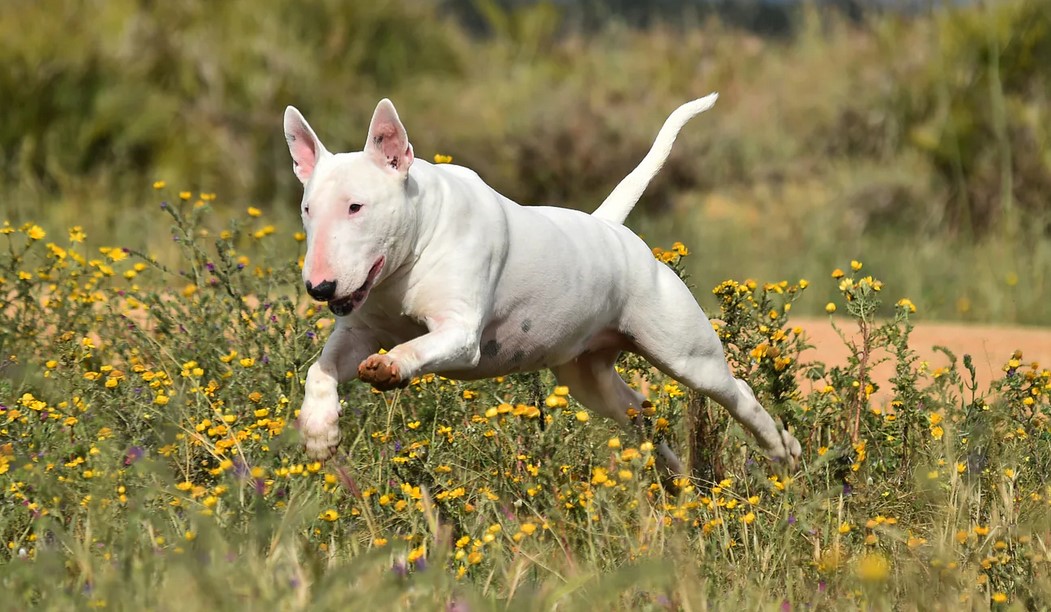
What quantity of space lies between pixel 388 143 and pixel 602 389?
1731mm

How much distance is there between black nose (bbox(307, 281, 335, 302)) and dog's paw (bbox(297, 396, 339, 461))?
15.8 inches

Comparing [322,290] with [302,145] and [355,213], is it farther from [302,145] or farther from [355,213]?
[302,145]

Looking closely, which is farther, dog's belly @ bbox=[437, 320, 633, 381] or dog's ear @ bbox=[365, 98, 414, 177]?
dog's belly @ bbox=[437, 320, 633, 381]

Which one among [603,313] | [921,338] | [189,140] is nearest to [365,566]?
[603,313]

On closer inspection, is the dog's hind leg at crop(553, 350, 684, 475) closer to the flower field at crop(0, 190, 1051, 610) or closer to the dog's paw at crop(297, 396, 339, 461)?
the flower field at crop(0, 190, 1051, 610)

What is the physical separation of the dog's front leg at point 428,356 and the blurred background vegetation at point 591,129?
625 centimetres

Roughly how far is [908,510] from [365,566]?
8.05ft

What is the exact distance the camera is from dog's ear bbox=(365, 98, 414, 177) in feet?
14.6

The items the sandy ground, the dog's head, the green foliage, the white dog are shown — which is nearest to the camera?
the dog's head

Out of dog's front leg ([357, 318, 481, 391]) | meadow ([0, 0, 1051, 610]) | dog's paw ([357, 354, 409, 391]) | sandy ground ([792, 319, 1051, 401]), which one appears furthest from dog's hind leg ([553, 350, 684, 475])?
sandy ground ([792, 319, 1051, 401])

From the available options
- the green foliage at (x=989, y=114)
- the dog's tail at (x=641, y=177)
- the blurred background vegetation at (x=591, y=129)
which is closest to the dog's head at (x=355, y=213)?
the dog's tail at (x=641, y=177)

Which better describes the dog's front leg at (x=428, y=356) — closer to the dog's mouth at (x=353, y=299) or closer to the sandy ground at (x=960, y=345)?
the dog's mouth at (x=353, y=299)

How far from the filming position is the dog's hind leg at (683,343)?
5.30 m

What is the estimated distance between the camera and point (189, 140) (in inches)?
534
